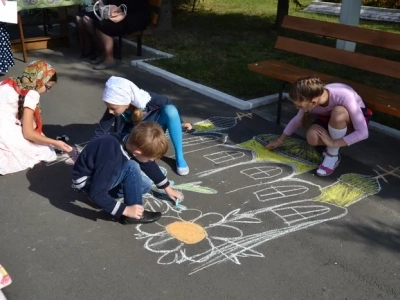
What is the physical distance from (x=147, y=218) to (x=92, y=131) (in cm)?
171

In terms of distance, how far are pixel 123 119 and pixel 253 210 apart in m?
1.20

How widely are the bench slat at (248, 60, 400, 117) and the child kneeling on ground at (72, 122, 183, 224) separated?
2038 millimetres

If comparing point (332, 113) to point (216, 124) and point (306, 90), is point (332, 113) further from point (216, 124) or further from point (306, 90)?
point (216, 124)

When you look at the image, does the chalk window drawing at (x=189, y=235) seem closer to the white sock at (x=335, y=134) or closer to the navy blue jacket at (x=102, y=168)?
the navy blue jacket at (x=102, y=168)

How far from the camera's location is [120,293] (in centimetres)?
257

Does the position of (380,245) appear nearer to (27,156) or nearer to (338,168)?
(338,168)

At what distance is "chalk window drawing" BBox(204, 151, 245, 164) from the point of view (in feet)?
13.5

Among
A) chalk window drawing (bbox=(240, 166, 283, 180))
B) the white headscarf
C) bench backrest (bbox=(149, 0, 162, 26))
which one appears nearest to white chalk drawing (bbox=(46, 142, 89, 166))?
the white headscarf

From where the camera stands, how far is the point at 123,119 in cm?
371

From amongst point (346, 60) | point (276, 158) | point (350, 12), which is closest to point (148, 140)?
point (276, 158)

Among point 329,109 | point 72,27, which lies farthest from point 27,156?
point 72,27

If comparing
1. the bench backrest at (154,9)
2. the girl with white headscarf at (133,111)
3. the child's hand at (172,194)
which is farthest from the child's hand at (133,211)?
the bench backrest at (154,9)

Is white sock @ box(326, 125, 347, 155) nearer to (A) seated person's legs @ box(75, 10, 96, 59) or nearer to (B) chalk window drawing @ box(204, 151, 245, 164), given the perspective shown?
(B) chalk window drawing @ box(204, 151, 245, 164)

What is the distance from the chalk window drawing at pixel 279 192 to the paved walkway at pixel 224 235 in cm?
1
